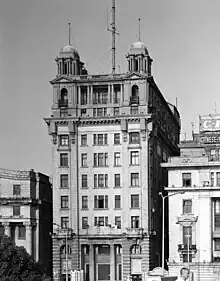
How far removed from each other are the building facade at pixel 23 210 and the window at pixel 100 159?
35.0ft

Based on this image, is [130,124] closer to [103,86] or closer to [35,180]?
[103,86]

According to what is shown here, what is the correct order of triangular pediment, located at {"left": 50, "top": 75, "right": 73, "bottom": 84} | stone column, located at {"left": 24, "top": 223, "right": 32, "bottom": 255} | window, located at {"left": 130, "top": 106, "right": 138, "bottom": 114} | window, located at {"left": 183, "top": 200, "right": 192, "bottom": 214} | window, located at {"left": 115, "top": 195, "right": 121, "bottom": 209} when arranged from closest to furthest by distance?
window, located at {"left": 183, "top": 200, "right": 192, "bottom": 214} → window, located at {"left": 115, "top": 195, "right": 121, "bottom": 209} → window, located at {"left": 130, "top": 106, "right": 138, "bottom": 114} → triangular pediment, located at {"left": 50, "top": 75, "right": 73, "bottom": 84} → stone column, located at {"left": 24, "top": 223, "right": 32, "bottom": 255}

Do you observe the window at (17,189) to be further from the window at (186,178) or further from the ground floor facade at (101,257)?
the window at (186,178)

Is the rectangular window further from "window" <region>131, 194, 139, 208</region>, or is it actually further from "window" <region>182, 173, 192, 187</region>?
"window" <region>182, 173, 192, 187</region>

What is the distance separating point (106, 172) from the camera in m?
108

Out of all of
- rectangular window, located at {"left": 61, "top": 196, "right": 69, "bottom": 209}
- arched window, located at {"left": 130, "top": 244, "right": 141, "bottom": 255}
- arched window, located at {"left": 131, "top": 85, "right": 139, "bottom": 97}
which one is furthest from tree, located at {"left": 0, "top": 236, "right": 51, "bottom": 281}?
arched window, located at {"left": 131, "top": 85, "right": 139, "bottom": 97}

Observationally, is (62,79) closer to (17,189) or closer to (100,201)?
(17,189)

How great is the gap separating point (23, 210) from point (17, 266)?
3443 centimetres

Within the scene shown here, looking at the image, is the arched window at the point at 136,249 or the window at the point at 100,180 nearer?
the arched window at the point at 136,249

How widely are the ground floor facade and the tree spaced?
24.4 meters

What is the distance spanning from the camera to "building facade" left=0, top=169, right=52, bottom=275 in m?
112

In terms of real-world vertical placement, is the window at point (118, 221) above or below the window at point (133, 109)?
below

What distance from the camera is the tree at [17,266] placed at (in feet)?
251

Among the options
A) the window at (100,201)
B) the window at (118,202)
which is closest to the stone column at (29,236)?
the window at (100,201)
